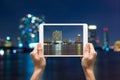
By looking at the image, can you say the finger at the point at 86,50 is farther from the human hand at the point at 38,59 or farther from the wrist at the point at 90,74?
the human hand at the point at 38,59

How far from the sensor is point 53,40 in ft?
9.76

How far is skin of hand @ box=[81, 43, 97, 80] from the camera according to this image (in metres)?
2.76

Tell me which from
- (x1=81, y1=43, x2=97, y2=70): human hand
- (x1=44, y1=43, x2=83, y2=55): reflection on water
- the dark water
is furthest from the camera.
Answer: the dark water

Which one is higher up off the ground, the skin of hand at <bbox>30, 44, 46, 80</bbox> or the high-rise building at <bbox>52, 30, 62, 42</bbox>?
the high-rise building at <bbox>52, 30, 62, 42</bbox>

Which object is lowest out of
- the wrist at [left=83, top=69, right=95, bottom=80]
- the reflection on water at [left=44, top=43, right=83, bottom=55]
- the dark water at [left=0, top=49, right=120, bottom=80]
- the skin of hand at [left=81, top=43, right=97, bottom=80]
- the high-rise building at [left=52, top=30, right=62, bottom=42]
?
the dark water at [left=0, top=49, right=120, bottom=80]

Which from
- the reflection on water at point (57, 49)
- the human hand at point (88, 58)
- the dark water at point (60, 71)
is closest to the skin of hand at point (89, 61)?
the human hand at point (88, 58)

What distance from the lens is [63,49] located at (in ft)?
9.66

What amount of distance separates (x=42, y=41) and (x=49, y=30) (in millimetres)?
118

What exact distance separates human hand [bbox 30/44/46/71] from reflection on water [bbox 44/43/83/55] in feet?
0.27

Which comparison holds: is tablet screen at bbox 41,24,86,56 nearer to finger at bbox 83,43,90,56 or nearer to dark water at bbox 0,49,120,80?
finger at bbox 83,43,90,56

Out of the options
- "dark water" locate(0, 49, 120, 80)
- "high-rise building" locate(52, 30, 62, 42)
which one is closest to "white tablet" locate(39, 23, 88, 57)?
"high-rise building" locate(52, 30, 62, 42)

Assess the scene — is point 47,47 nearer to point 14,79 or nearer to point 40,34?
point 40,34

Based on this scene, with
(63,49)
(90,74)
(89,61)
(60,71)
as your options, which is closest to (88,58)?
(89,61)

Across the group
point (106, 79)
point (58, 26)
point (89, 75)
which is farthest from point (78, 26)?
point (106, 79)
